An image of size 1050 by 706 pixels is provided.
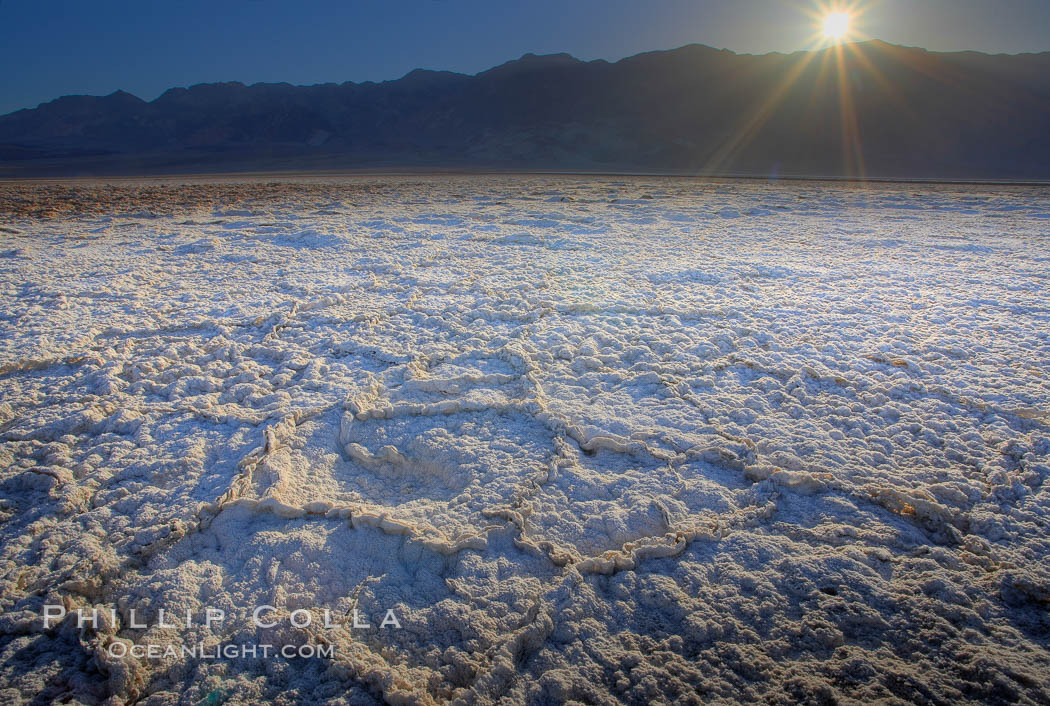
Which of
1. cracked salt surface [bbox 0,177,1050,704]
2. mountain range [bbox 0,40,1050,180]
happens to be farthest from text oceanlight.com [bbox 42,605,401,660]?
mountain range [bbox 0,40,1050,180]

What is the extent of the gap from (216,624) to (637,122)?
44477 millimetres

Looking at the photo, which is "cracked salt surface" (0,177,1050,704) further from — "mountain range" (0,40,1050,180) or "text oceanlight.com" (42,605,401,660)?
"mountain range" (0,40,1050,180)

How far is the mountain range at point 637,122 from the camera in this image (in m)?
30.5

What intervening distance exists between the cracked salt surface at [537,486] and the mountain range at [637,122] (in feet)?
69.2

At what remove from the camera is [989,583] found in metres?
1.42

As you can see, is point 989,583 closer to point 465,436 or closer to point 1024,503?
point 1024,503

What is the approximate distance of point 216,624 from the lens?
4.37 ft

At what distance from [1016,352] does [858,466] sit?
168 cm

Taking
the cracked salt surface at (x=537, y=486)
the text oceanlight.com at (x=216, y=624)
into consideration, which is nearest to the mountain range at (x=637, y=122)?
the cracked salt surface at (x=537, y=486)

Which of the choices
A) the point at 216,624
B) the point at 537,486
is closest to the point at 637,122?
the point at 537,486

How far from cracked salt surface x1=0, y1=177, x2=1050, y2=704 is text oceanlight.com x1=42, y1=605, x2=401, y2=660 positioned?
18mm

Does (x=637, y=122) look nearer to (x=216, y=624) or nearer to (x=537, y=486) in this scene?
(x=537, y=486)

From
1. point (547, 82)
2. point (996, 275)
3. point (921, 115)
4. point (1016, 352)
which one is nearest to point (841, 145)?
point (921, 115)

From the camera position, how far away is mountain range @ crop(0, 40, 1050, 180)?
30.5 metres
